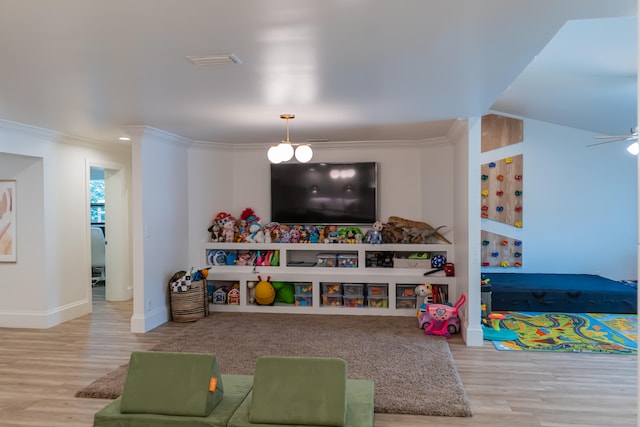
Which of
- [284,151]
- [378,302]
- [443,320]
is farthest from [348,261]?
[284,151]

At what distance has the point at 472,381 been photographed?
388 centimetres

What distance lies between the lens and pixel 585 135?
24.9 ft

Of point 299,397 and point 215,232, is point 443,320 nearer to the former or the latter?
point 299,397

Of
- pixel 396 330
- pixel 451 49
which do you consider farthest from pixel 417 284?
pixel 451 49

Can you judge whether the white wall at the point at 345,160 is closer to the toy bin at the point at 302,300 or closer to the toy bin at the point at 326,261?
the toy bin at the point at 326,261

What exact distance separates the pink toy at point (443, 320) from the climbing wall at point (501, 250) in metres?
2.67

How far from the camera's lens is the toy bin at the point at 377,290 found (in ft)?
20.8

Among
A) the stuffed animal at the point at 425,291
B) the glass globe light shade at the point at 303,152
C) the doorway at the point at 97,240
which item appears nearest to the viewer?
the glass globe light shade at the point at 303,152

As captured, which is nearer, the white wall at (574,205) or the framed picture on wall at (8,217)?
the framed picture on wall at (8,217)

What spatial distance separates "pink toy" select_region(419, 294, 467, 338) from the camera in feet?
17.3

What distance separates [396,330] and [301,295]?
1547 mm

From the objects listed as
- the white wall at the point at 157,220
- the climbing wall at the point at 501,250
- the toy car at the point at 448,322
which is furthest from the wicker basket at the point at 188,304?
the climbing wall at the point at 501,250

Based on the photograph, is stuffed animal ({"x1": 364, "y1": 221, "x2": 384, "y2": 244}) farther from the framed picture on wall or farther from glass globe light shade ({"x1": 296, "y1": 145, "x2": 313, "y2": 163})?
the framed picture on wall

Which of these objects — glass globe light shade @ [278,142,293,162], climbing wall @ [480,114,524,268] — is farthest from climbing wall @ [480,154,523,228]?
glass globe light shade @ [278,142,293,162]
